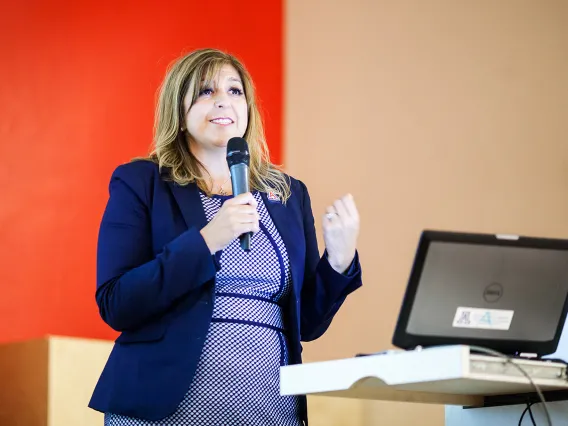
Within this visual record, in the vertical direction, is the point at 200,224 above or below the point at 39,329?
above

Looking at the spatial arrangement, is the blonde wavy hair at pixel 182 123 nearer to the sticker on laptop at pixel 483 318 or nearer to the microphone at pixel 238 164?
the microphone at pixel 238 164

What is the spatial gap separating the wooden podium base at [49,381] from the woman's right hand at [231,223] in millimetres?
1079

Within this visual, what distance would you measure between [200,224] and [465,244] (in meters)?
0.66

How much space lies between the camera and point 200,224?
6.77 feet

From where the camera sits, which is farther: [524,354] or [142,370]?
[142,370]

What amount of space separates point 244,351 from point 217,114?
1.93 ft

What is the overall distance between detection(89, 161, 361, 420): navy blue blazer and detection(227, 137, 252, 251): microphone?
0.12 meters

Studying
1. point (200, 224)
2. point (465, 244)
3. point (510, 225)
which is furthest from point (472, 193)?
point (465, 244)

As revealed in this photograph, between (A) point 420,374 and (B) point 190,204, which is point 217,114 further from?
(A) point 420,374

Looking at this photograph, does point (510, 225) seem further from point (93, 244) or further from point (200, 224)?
point (200, 224)

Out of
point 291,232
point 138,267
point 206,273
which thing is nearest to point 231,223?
point 206,273

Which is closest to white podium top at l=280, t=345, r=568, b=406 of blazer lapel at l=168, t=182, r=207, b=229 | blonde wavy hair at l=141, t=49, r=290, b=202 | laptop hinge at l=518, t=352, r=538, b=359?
laptop hinge at l=518, t=352, r=538, b=359

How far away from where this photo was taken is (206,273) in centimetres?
191

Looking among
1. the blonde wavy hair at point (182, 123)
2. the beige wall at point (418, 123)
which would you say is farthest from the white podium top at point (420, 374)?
the beige wall at point (418, 123)
